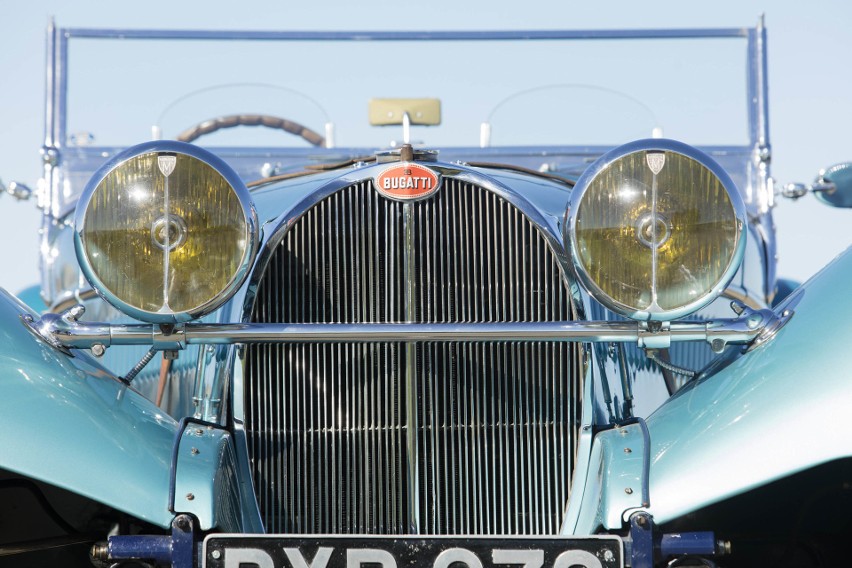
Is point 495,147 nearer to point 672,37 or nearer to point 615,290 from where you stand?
point 672,37

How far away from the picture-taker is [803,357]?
229 cm

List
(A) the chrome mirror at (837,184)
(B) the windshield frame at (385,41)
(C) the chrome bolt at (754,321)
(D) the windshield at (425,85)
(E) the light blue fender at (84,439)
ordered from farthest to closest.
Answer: (D) the windshield at (425,85) → (B) the windshield frame at (385,41) → (A) the chrome mirror at (837,184) → (C) the chrome bolt at (754,321) → (E) the light blue fender at (84,439)

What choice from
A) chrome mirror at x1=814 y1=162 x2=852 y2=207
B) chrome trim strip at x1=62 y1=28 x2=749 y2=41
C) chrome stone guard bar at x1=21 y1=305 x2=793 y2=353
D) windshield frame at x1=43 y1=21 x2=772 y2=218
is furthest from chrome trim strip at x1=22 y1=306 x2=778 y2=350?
chrome trim strip at x1=62 y1=28 x2=749 y2=41

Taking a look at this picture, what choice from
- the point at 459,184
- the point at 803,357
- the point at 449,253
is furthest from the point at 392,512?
the point at 803,357

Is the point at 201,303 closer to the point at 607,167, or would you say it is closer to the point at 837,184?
the point at 607,167

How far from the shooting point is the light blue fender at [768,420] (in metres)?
2.18

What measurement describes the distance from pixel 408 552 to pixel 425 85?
2.68m

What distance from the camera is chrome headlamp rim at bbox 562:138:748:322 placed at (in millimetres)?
2287

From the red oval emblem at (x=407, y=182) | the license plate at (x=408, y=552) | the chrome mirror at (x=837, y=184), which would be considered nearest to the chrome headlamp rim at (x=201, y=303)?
the red oval emblem at (x=407, y=182)

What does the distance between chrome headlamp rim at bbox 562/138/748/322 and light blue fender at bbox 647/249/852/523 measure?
0.67 ft

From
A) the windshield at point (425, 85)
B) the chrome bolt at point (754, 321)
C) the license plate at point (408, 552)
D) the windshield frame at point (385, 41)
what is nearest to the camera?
the license plate at point (408, 552)

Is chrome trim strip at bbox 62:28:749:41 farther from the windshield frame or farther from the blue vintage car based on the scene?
the blue vintage car

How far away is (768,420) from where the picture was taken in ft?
7.34

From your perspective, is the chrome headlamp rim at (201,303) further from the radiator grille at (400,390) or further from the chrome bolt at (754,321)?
the chrome bolt at (754,321)
